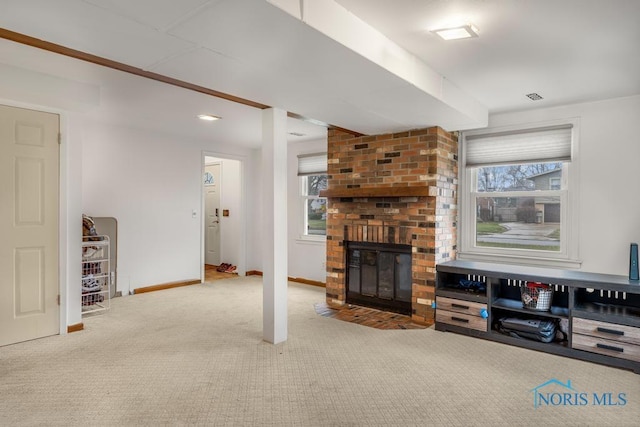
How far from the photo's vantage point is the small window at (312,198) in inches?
240

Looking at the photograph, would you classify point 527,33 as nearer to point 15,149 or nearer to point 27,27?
point 27,27

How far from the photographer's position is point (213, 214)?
25.5 feet

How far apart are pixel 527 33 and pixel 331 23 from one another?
4.24 ft

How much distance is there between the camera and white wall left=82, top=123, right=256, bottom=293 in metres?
5.12

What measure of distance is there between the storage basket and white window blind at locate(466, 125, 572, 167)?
1.38 m

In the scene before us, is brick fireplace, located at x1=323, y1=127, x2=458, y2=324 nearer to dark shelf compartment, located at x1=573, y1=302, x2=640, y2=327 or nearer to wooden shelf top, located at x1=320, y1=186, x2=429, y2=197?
wooden shelf top, located at x1=320, y1=186, x2=429, y2=197

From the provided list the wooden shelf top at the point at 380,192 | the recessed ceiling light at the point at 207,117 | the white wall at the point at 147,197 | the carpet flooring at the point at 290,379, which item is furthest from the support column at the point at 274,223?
the white wall at the point at 147,197

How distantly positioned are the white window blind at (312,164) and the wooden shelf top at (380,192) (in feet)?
3.92

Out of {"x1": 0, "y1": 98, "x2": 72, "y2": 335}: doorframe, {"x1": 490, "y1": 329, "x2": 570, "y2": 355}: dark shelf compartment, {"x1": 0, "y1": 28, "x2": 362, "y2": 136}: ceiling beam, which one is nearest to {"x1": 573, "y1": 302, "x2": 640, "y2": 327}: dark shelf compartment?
{"x1": 490, "y1": 329, "x2": 570, "y2": 355}: dark shelf compartment

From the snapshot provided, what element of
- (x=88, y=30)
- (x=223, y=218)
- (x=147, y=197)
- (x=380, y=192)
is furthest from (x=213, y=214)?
(x=88, y=30)

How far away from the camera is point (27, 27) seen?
6.24ft

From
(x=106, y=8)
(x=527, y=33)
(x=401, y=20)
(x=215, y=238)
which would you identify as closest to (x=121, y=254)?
(x=215, y=238)

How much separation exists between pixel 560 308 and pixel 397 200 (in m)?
1.88

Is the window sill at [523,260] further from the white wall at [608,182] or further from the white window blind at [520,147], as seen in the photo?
the white window blind at [520,147]
